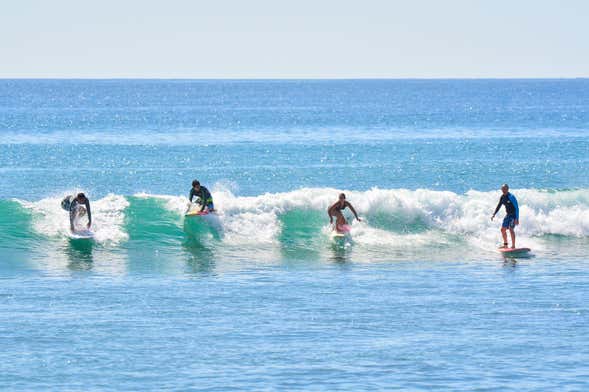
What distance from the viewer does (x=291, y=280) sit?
23.0 metres

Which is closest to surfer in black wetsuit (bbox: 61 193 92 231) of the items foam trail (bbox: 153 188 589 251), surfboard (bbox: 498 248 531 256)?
foam trail (bbox: 153 188 589 251)

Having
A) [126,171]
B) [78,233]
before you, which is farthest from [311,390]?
[126,171]

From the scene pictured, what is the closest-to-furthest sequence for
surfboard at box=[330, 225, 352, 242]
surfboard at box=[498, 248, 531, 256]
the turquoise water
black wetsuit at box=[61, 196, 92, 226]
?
the turquoise water < surfboard at box=[498, 248, 531, 256] < black wetsuit at box=[61, 196, 92, 226] < surfboard at box=[330, 225, 352, 242]

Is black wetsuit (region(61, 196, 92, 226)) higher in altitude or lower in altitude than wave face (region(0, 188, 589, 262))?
higher

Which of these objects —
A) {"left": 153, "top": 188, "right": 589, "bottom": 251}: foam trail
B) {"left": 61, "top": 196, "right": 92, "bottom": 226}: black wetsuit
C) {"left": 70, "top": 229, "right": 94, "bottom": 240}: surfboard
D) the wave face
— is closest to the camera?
{"left": 61, "top": 196, "right": 92, "bottom": 226}: black wetsuit

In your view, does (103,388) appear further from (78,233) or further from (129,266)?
(78,233)

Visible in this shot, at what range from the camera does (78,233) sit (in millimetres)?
27141

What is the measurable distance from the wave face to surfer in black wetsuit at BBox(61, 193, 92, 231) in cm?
55

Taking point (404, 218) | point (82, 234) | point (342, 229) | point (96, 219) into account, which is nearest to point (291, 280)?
point (342, 229)

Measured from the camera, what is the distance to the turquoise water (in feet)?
53.5

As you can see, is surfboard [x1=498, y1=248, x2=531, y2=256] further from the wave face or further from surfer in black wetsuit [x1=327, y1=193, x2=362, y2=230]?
surfer in black wetsuit [x1=327, y1=193, x2=362, y2=230]

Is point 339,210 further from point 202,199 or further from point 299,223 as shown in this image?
point 202,199

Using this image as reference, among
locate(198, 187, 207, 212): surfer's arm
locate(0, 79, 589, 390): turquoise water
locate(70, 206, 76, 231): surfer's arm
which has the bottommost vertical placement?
locate(0, 79, 589, 390): turquoise water

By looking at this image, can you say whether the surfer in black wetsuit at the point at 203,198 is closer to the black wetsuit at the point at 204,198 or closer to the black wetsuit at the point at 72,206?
the black wetsuit at the point at 204,198
